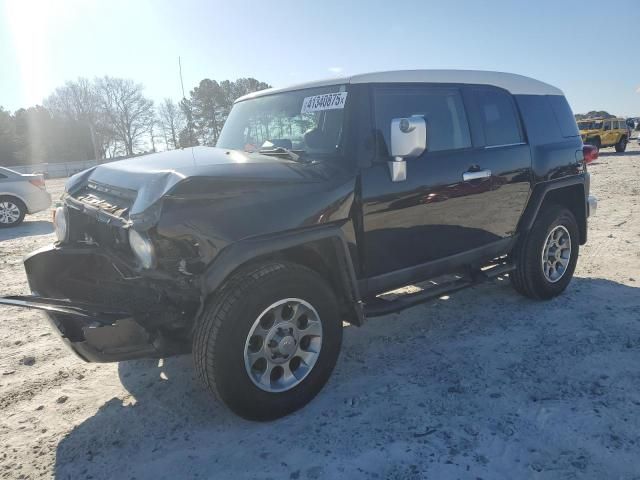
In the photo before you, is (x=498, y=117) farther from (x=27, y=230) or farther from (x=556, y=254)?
(x=27, y=230)

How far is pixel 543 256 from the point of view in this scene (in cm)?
472

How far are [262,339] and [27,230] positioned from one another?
9.76 metres

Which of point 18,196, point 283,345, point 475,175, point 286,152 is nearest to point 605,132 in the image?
point 475,175

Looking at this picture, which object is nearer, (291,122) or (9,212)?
(291,122)

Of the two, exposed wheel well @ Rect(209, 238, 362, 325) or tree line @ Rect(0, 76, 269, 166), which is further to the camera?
tree line @ Rect(0, 76, 269, 166)

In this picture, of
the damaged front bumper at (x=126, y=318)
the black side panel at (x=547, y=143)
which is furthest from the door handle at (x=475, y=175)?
the damaged front bumper at (x=126, y=318)

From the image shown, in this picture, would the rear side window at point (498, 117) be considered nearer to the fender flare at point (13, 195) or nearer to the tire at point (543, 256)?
the tire at point (543, 256)

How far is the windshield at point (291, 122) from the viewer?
339 centimetres

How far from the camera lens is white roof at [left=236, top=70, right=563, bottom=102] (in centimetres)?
346

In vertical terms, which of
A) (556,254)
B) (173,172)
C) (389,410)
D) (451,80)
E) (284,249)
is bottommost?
(389,410)

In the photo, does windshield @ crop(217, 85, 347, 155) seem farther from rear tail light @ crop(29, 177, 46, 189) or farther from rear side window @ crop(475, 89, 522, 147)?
rear tail light @ crop(29, 177, 46, 189)

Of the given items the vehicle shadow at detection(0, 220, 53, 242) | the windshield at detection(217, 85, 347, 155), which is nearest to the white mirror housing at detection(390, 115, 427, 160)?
the windshield at detection(217, 85, 347, 155)

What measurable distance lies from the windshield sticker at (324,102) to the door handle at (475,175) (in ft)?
Result: 3.93

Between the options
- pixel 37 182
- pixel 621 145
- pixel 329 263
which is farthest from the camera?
pixel 621 145
